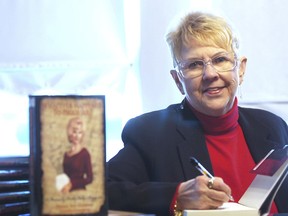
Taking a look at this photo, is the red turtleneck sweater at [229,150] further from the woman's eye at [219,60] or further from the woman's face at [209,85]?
the woman's eye at [219,60]

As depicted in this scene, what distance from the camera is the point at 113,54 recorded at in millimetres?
1990

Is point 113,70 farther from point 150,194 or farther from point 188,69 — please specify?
point 150,194

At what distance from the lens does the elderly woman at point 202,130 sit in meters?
1.37

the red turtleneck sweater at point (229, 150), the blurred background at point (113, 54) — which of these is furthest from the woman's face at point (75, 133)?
the blurred background at point (113, 54)

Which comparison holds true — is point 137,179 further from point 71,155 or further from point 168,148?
point 71,155

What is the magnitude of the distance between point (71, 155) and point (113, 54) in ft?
4.37

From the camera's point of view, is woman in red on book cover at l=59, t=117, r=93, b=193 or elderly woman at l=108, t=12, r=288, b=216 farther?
elderly woman at l=108, t=12, r=288, b=216

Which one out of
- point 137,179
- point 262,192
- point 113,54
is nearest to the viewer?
point 262,192

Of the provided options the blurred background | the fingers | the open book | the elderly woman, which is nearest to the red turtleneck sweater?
the elderly woman

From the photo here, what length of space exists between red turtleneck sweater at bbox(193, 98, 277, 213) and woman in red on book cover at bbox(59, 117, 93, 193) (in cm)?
76

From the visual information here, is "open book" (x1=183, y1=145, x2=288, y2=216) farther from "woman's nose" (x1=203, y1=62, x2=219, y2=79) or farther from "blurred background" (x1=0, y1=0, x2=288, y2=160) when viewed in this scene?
"blurred background" (x1=0, y1=0, x2=288, y2=160)

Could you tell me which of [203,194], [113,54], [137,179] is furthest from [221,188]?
[113,54]

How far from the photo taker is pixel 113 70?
1987 mm

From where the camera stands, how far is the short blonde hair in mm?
1419
